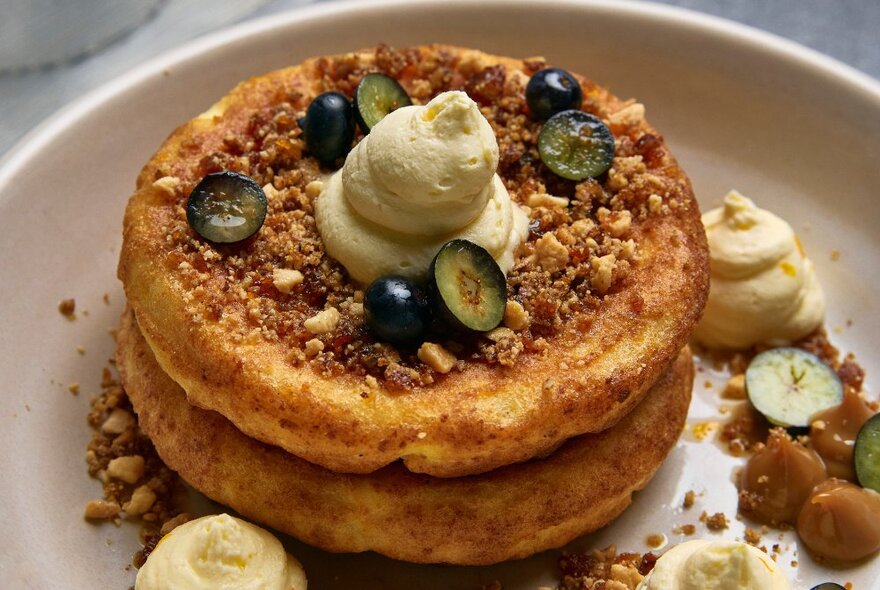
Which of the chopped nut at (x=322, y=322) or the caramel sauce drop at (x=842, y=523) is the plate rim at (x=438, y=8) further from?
the caramel sauce drop at (x=842, y=523)

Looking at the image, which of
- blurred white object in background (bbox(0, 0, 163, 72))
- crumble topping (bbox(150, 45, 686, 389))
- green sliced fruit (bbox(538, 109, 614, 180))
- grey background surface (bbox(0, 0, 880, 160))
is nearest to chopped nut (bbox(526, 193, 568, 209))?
crumble topping (bbox(150, 45, 686, 389))

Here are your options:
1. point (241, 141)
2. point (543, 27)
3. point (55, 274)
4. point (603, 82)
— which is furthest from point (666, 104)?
point (55, 274)

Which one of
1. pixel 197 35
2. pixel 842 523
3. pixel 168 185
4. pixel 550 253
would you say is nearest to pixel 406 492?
pixel 550 253

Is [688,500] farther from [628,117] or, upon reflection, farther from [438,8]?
[438,8]

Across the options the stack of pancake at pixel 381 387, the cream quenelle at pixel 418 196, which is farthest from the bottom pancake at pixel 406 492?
the cream quenelle at pixel 418 196

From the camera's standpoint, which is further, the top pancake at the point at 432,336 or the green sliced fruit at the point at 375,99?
the green sliced fruit at the point at 375,99

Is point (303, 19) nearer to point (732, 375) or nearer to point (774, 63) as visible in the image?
point (774, 63)

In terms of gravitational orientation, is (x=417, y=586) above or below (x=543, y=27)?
below
